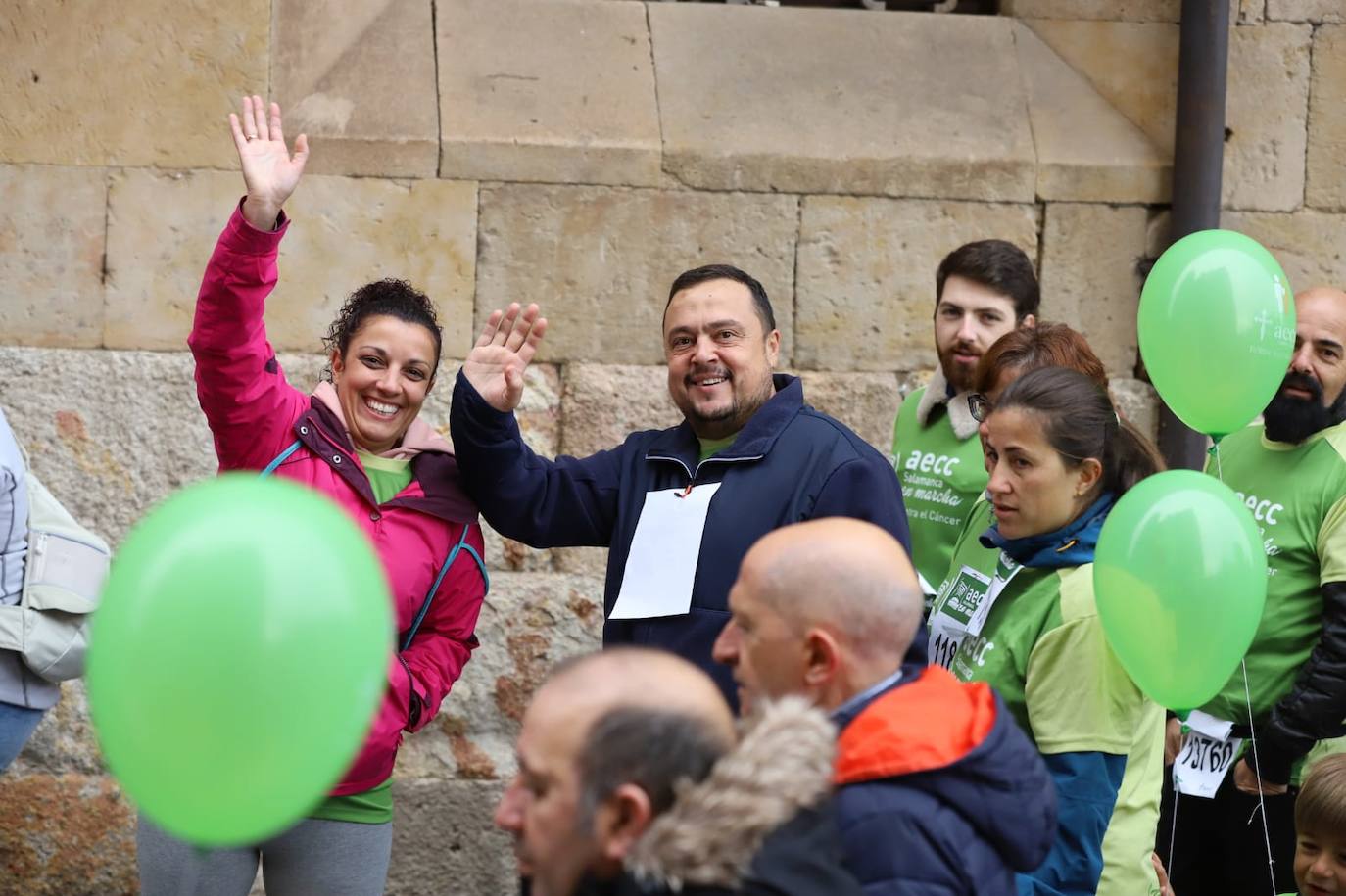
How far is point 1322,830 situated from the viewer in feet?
10.6

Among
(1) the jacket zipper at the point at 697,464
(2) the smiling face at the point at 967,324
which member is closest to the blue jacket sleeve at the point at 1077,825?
(1) the jacket zipper at the point at 697,464

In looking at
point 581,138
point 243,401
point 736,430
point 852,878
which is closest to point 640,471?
point 736,430

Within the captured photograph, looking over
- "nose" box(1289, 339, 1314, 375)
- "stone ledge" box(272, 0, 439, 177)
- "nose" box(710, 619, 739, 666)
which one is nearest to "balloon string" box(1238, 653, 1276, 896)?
"nose" box(1289, 339, 1314, 375)

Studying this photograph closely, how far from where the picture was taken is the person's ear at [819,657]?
2088 millimetres

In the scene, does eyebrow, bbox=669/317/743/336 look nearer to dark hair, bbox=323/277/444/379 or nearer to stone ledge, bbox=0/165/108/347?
dark hair, bbox=323/277/444/379

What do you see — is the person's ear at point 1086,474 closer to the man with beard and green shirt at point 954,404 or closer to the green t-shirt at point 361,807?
the man with beard and green shirt at point 954,404

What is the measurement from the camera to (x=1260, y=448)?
12.9 feet

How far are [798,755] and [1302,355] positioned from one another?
8.09ft

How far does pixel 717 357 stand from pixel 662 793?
1.58 metres

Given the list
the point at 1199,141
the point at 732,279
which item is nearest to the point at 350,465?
the point at 732,279

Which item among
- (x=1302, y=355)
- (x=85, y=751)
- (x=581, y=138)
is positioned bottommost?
(x=85, y=751)

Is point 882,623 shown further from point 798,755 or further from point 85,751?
point 85,751

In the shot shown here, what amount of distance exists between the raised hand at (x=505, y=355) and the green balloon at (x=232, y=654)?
138 centimetres

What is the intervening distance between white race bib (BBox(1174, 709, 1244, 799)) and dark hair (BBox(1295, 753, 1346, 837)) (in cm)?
45
